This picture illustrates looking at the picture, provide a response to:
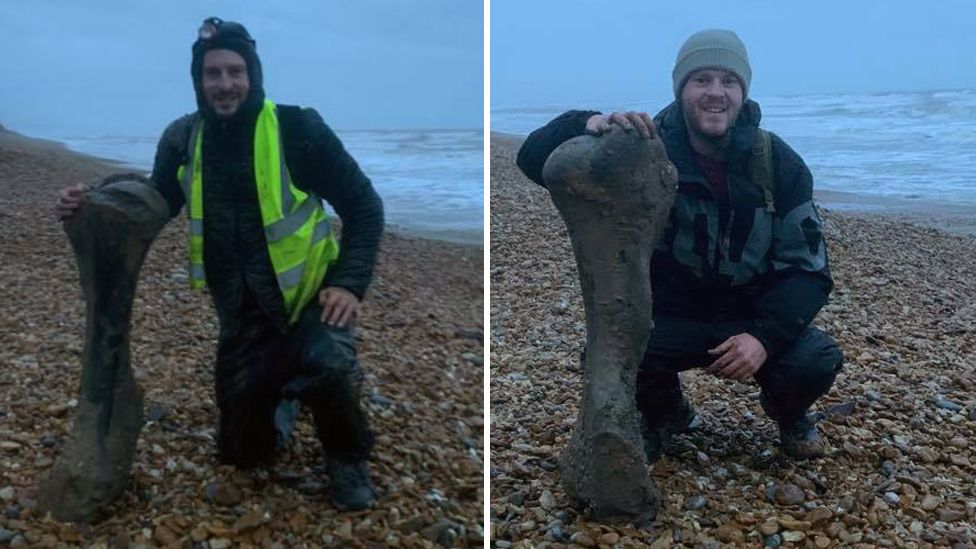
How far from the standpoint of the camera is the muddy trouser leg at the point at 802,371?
9.43ft

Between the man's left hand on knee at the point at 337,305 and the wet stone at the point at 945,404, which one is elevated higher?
the man's left hand on knee at the point at 337,305

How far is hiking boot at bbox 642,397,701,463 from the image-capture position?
9.76 ft

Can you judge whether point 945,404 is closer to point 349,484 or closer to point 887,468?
point 887,468

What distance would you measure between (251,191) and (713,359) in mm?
1138

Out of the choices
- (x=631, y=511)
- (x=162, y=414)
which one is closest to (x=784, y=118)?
(x=631, y=511)

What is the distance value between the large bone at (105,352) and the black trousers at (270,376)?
0.19 meters

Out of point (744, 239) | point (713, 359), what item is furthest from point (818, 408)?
point (744, 239)

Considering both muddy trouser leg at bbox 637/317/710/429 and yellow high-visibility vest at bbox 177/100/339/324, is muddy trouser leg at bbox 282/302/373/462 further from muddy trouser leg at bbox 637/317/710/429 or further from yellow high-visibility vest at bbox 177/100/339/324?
muddy trouser leg at bbox 637/317/710/429

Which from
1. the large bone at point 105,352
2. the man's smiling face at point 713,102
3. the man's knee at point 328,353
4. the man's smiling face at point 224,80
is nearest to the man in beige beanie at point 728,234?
the man's smiling face at point 713,102

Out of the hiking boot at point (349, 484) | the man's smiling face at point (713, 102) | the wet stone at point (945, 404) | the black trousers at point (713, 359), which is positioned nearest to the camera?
the hiking boot at point (349, 484)

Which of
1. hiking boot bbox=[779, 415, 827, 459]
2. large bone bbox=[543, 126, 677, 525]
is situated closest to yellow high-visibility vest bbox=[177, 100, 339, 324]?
large bone bbox=[543, 126, 677, 525]

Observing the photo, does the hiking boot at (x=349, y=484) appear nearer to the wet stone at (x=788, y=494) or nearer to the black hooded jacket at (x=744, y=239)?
the black hooded jacket at (x=744, y=239)

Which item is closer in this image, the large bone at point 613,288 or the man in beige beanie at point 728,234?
the large bone at point 613,288

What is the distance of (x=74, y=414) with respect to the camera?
240 centimetres
